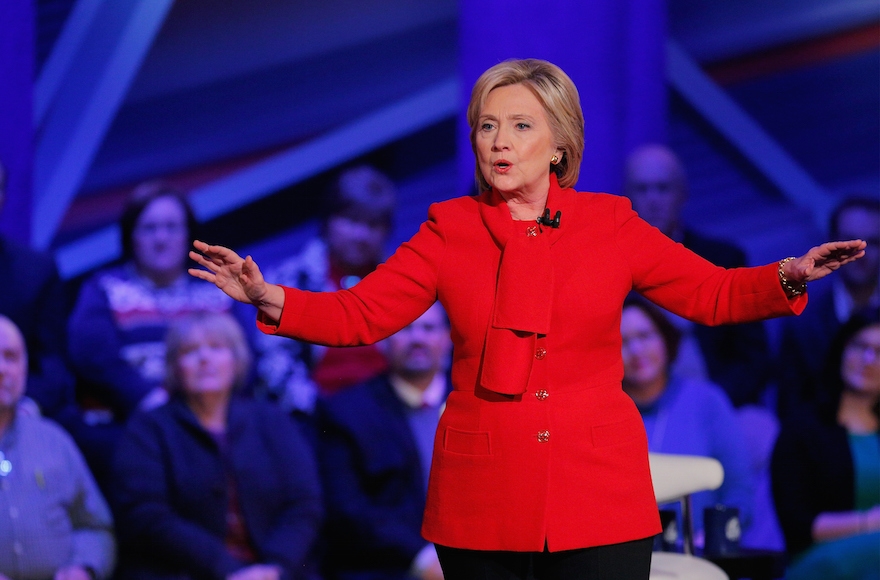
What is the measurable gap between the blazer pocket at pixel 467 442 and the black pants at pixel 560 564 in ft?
0.49

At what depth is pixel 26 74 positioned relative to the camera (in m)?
4.22

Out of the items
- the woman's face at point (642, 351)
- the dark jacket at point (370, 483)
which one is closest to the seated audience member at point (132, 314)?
the dark jacket at point (370, 483)

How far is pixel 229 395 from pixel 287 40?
157cm

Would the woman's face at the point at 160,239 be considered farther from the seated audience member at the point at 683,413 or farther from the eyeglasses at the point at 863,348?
the eyeglasses at the point at 863,348

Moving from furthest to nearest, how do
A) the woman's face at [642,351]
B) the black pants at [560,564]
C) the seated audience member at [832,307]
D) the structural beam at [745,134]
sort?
the structural beam at [745,134], the seated audience member at [832,307], the woman's face at [642,351], the black pants at [560,564]

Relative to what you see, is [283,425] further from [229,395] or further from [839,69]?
[839,69]

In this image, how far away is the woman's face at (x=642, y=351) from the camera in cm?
403

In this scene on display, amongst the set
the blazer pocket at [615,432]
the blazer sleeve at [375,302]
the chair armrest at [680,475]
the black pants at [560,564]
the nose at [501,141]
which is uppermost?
the nose at [501,141]

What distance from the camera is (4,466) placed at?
368 centimetres

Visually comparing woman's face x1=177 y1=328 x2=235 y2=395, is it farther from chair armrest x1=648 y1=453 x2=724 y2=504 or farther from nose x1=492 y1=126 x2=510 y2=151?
nose x1=492 y1=126 x2=510 y2=151

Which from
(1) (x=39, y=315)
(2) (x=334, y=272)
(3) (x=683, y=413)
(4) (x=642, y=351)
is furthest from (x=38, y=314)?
(3) (x=683, y=413)

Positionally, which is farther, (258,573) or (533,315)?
(258,573)

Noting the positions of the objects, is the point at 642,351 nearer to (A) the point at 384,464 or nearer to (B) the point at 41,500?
(A) the point at 384,464

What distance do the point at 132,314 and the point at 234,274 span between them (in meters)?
2.46
